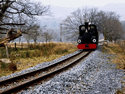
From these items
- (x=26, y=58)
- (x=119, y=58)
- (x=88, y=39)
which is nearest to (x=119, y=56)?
(x=119, y=58)

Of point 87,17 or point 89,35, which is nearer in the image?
point 89,35

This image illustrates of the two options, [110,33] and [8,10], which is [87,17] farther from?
[8,10]

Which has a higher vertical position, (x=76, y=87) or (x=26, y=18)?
(x=26, y=18)

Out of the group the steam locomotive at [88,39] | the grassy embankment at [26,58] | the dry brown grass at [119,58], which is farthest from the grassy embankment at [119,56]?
the grassy embankment at [26,58]

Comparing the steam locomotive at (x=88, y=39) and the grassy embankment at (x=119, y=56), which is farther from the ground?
the steam locomotive at (x=88, y=39)

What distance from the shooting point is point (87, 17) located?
22.6m

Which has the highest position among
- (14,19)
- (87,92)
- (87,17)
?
(87,17)

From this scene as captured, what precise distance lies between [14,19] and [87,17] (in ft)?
53.3

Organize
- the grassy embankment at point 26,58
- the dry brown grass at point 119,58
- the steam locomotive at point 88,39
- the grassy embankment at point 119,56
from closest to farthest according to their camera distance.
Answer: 1. the grassy embankment at point 119,56
2. the dry brown grass at point 119,58
3. the grassy embankment at point 26,58
4. the steam locomotive at point 88,39

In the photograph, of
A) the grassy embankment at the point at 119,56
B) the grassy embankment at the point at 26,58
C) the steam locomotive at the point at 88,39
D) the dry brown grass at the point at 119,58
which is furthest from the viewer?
the steam locomotive at the point at 88,39

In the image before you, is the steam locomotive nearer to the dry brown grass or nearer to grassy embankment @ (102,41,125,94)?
grassy embankment @ (102,41,125,94)

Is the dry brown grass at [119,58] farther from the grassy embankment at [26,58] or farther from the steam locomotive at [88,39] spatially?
the grassy embankment at [26,58]

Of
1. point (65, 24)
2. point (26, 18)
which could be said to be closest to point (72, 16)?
point (65, 24)

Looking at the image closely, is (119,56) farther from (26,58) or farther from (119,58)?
(26,58)
